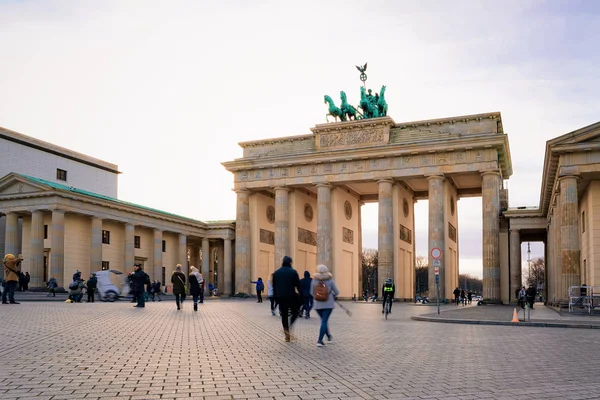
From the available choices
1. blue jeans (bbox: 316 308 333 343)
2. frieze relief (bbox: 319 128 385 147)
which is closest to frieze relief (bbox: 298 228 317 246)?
frieze relief (bbox: 319 128 385 147)

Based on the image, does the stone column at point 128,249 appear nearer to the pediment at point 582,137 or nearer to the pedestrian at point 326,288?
the pediment at point 582,137

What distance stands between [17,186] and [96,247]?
7680 millimetres

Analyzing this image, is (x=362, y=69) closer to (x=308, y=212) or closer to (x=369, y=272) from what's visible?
(x=308, y=212)

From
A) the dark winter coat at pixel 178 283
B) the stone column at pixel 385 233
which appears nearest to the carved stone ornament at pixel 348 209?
the stone column at pixel 385 233

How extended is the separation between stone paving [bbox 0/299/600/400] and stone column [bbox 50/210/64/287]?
3241 cm

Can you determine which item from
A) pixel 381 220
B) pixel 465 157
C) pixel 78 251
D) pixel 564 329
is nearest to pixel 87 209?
pixel 78 251

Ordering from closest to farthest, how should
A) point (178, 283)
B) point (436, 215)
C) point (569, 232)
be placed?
1. point (178, 283)
2. point (569, 232)
3. point (436, 215)

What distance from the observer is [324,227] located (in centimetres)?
5447

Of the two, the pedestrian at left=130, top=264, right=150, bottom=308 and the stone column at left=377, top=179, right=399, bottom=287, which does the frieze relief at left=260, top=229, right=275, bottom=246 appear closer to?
the stone column at left=377, top=179, right=399, bottom=287

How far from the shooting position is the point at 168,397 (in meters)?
7.54

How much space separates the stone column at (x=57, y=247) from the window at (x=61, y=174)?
17.2 meters

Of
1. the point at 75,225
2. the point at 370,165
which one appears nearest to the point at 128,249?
the point at 75,225

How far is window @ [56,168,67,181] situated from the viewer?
213ft

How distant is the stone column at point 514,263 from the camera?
166ft
